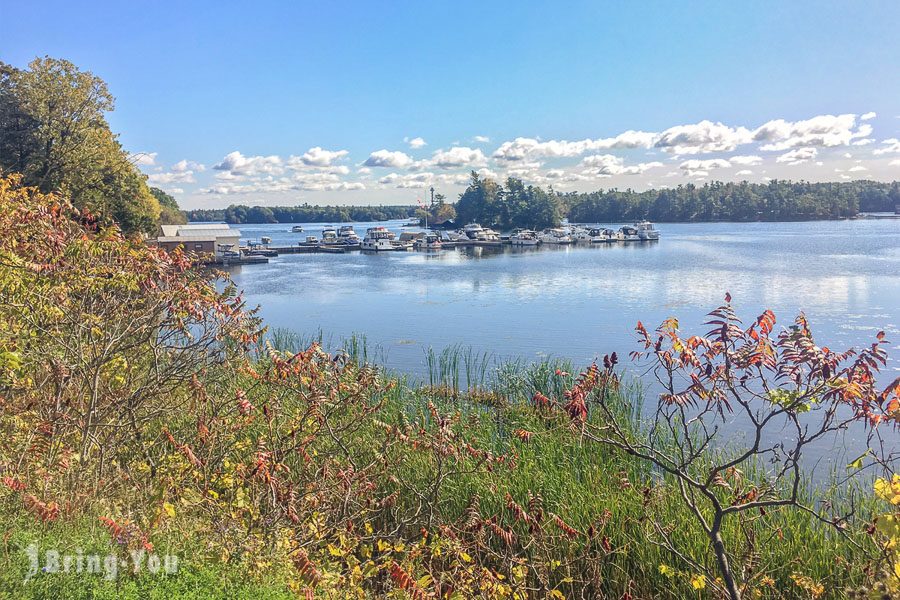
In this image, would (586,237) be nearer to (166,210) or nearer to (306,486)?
(166,210)

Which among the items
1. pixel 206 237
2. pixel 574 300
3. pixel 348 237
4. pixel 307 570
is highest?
pixel 206 237

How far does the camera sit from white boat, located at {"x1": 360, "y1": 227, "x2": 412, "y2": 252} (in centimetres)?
7260

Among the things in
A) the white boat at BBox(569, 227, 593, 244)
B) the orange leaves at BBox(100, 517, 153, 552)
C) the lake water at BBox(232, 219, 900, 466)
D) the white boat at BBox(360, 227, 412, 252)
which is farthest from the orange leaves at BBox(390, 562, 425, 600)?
the white boat at BBox(569, 227, 593, 244)

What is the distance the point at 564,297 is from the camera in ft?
101

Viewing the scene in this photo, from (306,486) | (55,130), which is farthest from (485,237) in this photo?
(306,486)

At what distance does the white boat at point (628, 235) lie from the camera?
277 feet

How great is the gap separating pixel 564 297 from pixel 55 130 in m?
22.7

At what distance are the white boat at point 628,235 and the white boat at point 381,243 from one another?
93.9 feet

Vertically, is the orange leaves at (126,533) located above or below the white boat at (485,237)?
below

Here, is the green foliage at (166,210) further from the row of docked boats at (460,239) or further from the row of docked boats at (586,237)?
the row of docked boats at (586,237)

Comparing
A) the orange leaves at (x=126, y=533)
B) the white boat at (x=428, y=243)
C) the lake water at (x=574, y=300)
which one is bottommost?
the lake water at (x=574, y=300)

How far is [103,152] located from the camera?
25.6 meters

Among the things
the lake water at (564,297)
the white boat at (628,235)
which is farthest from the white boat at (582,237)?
the lake water at (564,297)

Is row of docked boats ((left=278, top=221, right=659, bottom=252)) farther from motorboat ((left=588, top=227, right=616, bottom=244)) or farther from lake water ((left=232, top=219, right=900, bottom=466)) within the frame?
lake water ((left=232, top=219, right=900, bottom=466))
